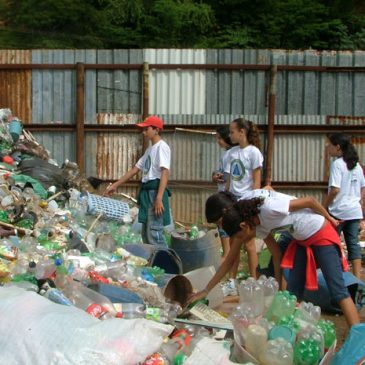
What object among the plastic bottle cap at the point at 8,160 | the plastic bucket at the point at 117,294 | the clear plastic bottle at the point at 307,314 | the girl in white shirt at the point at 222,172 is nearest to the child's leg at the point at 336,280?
the clear plastic bottle at the point at 307,314

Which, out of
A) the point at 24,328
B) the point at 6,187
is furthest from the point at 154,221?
the point at 24,328

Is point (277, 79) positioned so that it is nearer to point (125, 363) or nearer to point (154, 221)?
point (154, 221)

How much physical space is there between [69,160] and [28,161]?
1.45 metres

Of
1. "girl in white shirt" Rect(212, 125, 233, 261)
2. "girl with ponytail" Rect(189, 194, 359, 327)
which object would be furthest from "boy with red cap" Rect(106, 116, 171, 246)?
"girl with ponytail" Rect(189, 194, 359, 327)

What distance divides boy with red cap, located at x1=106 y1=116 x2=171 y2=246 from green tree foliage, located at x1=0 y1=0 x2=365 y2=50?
37.2ft

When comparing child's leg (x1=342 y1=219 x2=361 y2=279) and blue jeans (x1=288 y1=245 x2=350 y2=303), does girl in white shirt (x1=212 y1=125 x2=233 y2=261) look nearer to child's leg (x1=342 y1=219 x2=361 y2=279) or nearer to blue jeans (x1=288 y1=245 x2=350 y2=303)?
child's leg (x1=342 y1=219 x2=361 y2=279)

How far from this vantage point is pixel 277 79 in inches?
405

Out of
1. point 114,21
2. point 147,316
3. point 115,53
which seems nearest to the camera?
point 147,316

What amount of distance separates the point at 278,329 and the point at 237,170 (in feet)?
10.2

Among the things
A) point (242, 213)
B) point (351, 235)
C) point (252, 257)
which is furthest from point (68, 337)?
point (351, 235)

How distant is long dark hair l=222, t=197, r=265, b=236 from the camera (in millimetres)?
4652

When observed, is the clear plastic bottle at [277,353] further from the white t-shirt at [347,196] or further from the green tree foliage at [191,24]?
the green tree foliage at [191,24]

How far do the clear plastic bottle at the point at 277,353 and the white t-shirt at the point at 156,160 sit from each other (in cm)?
351

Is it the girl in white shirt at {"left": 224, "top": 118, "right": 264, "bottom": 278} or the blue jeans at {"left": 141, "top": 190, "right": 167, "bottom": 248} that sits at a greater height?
the girl in white shirt at {"left": 224, "top": 118, "right": 264, "bottom": 278}
